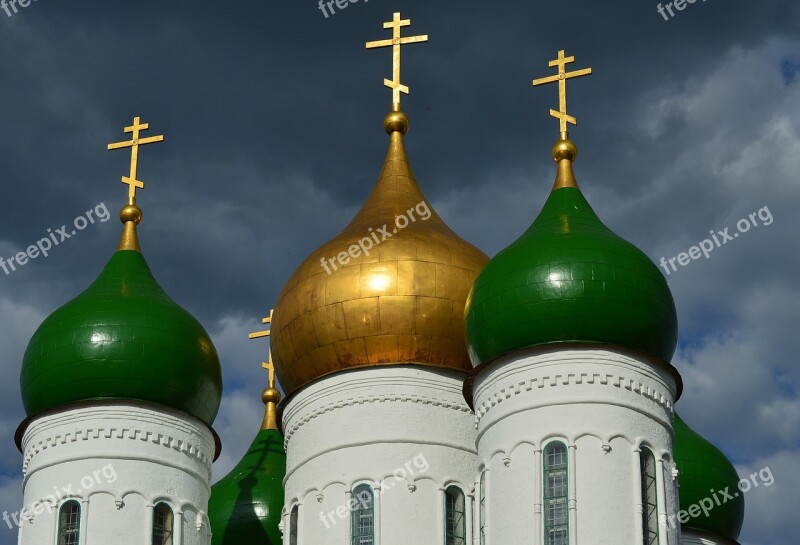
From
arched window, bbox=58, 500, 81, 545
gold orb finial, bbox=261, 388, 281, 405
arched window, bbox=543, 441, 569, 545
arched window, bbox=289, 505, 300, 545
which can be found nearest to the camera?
arched window, bbox=543, 441, 569, 545

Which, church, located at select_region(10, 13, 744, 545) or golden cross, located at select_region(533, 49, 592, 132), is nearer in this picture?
church, located at select_region(10, 13, 744, 545)

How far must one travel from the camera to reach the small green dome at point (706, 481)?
960 inches

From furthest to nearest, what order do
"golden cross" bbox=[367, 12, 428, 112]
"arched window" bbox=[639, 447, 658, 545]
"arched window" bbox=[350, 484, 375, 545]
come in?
"golden cross" bbox=[367, 12, 428, 112] → "arched window" bbox=[350, 484, 375, 545] → "arched window" bbox=[639, 447, 658, 545]

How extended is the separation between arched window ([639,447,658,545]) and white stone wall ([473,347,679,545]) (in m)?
0.06

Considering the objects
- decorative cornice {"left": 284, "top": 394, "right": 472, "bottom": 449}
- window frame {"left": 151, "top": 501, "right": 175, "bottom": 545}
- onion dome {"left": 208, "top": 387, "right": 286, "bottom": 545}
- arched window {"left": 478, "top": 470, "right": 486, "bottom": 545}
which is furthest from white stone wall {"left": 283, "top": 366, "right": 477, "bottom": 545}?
onion dome {"left": 208, "top": 387, "right": 286, "bottom": 545}

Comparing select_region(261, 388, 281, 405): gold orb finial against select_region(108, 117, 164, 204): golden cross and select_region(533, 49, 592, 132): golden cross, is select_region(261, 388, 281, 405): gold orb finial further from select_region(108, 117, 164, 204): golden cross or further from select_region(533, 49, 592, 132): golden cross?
select_region(533, 49, 592, 132): golden cross

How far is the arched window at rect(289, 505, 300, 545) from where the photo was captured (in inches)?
877

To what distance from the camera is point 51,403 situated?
73.2 feet

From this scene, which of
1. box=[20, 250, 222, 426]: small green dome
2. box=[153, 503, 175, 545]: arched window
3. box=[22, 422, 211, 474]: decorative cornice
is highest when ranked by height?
box=[20, 250, 222, 426]: small green dome

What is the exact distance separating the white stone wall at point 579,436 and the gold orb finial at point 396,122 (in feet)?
14.4

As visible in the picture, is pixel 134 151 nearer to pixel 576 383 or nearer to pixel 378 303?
pixel 378 303

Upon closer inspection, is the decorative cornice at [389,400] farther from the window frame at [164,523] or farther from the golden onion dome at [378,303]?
the window frame at [164,523]

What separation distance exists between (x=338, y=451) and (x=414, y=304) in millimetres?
1706

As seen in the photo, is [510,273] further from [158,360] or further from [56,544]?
[56,544]
